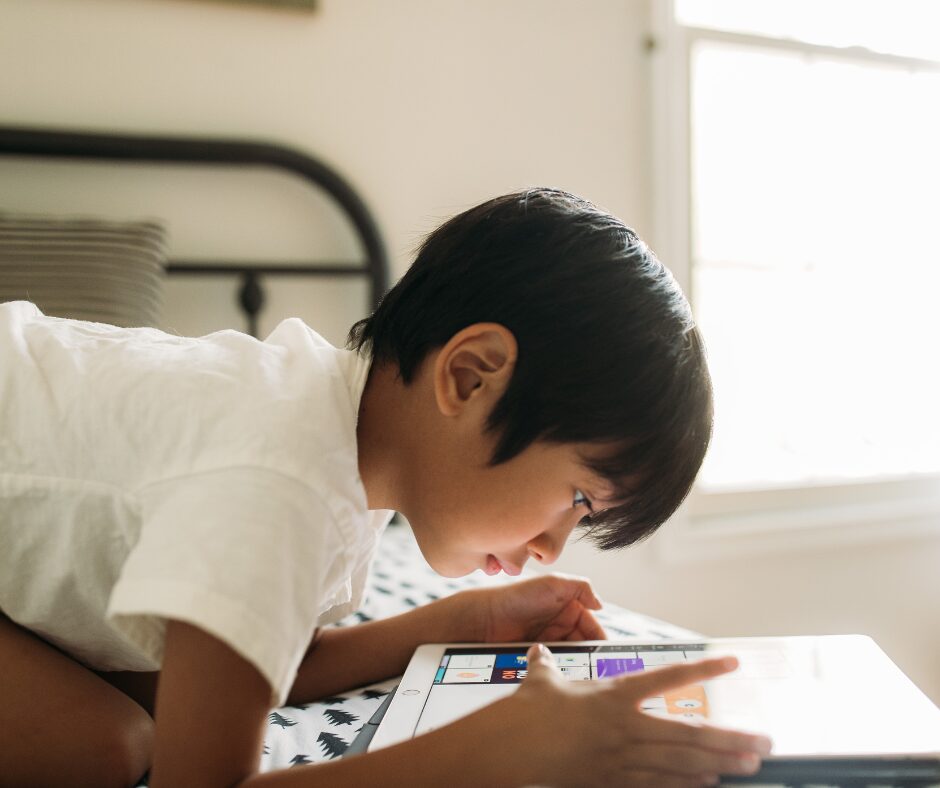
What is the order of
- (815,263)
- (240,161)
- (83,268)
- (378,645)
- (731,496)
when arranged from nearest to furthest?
1. (378,645)
2. (83,268)
3. (240,161)
4. (731,496)
5. (815,263)

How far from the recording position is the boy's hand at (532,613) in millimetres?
801

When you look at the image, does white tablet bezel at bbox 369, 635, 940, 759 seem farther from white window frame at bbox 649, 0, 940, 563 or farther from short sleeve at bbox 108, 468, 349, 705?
white window frame at bbox 649, 0, 940, 563

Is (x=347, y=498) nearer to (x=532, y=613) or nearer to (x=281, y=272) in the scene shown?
(x=532, y=613)

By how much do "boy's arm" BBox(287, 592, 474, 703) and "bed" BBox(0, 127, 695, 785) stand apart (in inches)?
0.5

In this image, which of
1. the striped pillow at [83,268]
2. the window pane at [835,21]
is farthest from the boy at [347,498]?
the window pane at [835,21]

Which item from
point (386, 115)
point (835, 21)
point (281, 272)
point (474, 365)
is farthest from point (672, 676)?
point (835, 21)

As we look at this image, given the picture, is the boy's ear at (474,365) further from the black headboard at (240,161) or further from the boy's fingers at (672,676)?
the black headboard at (240,161)

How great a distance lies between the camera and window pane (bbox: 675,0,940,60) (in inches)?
Result: 73.0

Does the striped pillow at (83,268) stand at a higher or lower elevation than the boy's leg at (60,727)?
higher

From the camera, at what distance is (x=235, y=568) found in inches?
19.3

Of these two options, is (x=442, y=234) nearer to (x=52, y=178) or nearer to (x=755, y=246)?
(x=52, y=178)

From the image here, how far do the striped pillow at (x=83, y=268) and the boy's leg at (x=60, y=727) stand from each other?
0.63m

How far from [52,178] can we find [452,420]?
42.2 inches

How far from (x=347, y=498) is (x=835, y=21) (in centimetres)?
193
